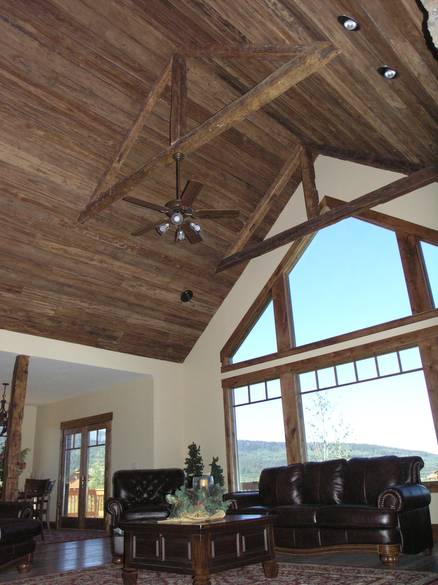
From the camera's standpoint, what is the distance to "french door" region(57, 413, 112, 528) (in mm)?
9273

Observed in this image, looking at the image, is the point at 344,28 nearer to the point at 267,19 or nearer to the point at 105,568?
the point at 267,19

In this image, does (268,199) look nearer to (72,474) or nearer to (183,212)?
(183,212)

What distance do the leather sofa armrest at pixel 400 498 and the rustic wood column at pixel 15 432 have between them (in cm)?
464

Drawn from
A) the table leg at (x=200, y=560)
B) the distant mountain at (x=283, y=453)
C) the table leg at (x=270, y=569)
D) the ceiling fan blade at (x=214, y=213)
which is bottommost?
the table leg at (x=270, y=569)

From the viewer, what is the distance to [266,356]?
785 cm

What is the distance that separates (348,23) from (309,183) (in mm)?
3537

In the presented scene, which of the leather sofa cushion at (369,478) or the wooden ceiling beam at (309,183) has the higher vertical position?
the wooden ceiling beam at (309,183)

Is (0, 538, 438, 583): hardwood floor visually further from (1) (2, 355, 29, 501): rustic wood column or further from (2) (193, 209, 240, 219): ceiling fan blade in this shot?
(2) (193, 209, 240, 219): ceiling fan blade

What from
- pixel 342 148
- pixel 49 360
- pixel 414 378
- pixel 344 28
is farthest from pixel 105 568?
pixel 342 148

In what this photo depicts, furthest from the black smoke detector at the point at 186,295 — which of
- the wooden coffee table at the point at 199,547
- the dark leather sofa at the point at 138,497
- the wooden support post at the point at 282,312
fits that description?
the wooden coffee table at the point at 199,547

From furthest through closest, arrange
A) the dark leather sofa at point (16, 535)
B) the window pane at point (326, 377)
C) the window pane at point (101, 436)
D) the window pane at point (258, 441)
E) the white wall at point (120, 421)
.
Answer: the window pane at point (101, 436)
the white wall at point (120, 421)
the window pane at point (258, 441)
the window pane at point (326, 377)
the dark leather sofa at point (16, 535)

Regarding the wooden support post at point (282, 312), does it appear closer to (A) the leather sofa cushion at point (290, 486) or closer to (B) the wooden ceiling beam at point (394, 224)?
(B) the wooden ceiling beam at point (394, 224)

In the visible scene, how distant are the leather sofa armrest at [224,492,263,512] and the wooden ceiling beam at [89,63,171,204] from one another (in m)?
4.07

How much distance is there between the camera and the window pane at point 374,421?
5.96m
